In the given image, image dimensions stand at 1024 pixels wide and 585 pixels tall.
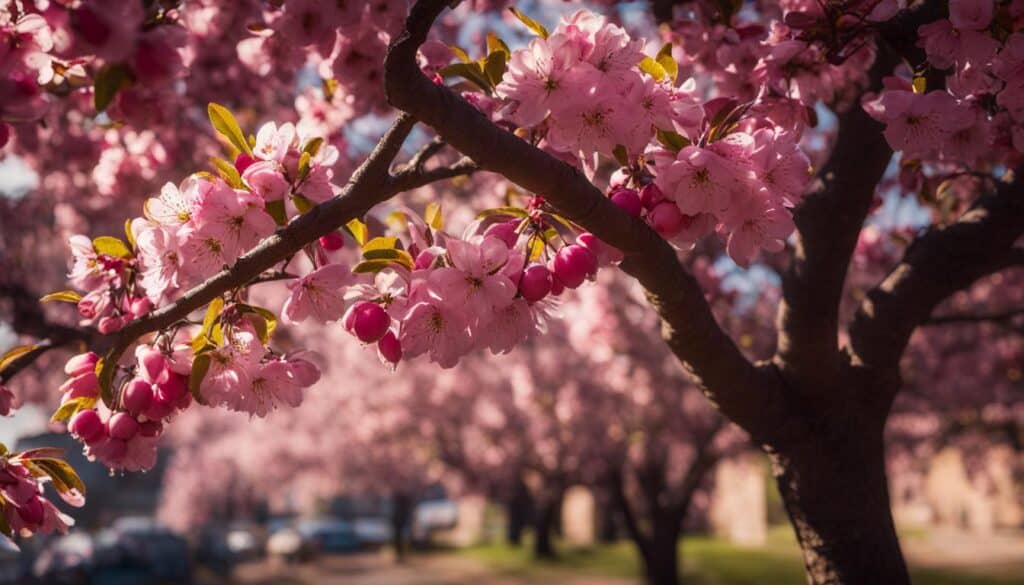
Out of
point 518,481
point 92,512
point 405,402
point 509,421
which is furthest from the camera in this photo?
point 92,512

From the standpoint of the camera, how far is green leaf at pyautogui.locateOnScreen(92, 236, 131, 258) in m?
2.35

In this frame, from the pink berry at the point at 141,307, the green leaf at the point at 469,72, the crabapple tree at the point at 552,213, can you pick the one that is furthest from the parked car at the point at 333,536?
the green leaf at the point at 469,72

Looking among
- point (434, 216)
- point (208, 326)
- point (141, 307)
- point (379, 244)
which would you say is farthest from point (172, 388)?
point (434, 216)

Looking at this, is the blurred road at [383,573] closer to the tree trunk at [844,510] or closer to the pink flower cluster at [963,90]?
the tree trunk at [844,510]

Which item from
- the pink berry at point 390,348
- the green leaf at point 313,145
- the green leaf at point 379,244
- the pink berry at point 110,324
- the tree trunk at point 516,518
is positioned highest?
the green leaf at point 313,145

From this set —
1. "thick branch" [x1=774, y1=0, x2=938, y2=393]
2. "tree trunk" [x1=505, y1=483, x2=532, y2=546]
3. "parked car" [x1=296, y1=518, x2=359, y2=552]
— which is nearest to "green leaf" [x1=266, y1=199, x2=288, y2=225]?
"thick branch" [x1=774, y1=0, x2=938, y2=393]

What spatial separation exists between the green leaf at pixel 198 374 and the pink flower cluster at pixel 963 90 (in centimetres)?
216

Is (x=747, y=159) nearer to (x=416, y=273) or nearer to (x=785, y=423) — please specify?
(x=416, y=273)

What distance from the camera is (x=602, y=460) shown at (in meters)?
13.6

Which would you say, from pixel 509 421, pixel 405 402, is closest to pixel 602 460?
pixel 509 421

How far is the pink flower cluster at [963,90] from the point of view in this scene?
2199 mm

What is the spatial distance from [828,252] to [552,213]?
160cm

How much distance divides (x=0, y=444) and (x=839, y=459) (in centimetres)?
301

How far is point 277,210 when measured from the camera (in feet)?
6.70
